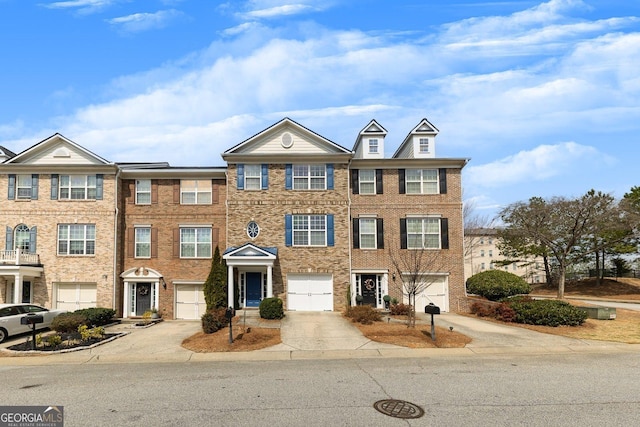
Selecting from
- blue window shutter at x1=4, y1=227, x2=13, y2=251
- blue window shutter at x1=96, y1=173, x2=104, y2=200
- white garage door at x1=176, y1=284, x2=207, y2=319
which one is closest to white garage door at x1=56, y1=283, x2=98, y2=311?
blue window shutter at x1=4, y1=227, x2=13, y2=251

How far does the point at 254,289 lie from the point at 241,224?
378cm

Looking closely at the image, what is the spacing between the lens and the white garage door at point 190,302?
23688 mm

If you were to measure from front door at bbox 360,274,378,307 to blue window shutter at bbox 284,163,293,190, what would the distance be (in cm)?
675

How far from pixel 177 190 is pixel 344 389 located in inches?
734

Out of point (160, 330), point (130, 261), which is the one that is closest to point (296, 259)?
point (160, 330)

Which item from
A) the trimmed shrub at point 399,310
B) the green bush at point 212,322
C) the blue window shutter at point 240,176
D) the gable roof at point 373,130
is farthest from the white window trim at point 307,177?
the green bush at point 212,322

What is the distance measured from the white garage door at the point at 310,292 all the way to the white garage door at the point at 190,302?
524 cm

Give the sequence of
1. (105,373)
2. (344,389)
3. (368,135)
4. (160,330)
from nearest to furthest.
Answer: (344,389)
(105,373)
(160,330)
(368,135)

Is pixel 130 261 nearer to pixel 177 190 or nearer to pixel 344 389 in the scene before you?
pixel 177 190

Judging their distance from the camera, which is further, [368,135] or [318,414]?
[368,135]

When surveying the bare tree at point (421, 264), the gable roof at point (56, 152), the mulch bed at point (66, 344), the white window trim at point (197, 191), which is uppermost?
the gable roof at point (56, 152)

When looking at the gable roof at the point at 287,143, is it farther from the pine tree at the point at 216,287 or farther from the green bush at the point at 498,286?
the green bush at the point at 498,286

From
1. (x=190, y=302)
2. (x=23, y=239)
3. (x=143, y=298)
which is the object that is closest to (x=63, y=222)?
(x=23, y=239)

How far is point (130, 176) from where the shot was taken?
79.7 feet
